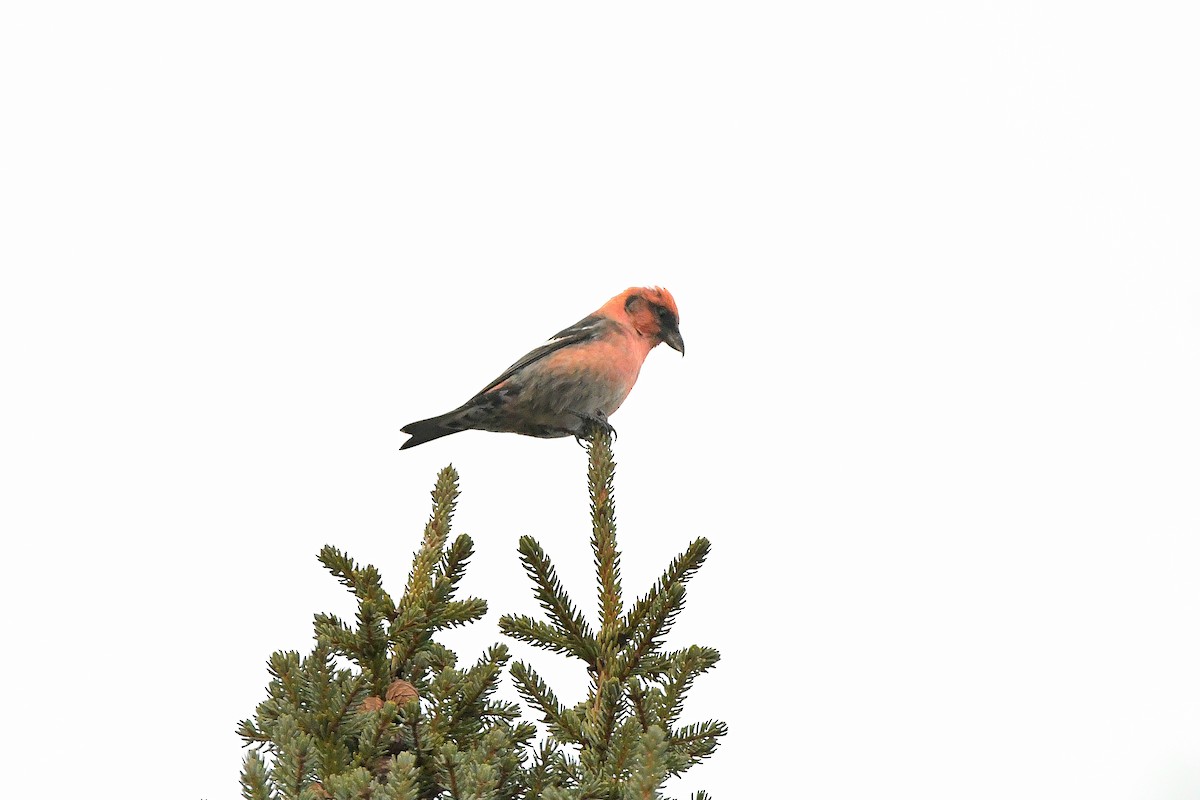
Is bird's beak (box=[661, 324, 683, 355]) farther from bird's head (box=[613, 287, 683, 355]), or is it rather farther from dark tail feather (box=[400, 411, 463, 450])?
dark tail feather (box=[400, 411, 463, 450])

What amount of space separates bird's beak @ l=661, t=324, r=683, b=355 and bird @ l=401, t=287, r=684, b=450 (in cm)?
26

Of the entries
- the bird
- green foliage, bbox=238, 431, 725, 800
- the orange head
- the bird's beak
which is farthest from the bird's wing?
green foliage, bbox=238, 431, 725, 800

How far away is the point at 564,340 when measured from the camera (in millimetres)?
6281

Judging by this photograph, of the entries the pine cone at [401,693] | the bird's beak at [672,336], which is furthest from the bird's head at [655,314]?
the pine cone at [401,693]

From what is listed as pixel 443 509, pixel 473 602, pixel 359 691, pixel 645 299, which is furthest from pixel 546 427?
pixel 359 691

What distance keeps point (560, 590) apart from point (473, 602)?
0.76 feet

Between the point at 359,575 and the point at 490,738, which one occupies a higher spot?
the point at 359,575

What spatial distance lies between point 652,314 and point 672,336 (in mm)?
186

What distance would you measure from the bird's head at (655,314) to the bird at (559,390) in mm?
172

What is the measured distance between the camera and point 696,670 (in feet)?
8.52

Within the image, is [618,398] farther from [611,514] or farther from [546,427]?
[611,514]

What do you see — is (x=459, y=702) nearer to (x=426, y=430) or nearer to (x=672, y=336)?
(x=426, y=430)

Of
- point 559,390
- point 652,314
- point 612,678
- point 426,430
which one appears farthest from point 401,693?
point 652,314

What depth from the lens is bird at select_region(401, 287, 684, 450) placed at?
5.84m
